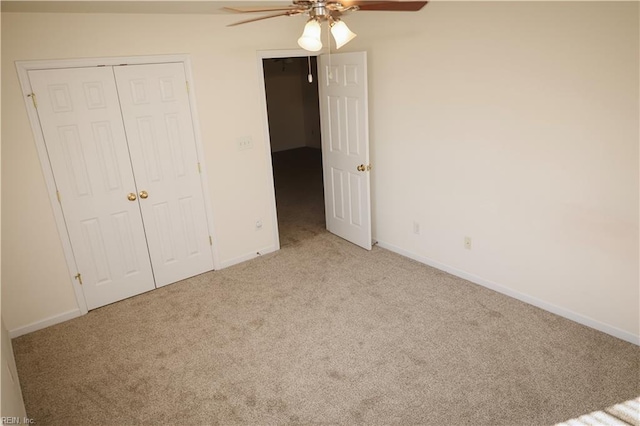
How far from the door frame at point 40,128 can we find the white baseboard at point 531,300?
2.22 meters

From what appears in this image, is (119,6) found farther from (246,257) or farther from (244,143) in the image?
(246,257)

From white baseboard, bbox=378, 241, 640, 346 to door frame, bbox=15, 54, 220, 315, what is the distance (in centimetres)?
222

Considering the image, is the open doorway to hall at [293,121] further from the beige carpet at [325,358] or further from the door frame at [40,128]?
the beige carpet at [325,358]

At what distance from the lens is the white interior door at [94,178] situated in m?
3.28

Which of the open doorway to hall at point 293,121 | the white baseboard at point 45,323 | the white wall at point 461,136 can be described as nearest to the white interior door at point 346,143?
the white wall at point 461,136

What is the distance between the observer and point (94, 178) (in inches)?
139

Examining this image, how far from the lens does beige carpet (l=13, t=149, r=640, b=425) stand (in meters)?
2.56

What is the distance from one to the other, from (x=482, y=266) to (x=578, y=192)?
1.07 meters

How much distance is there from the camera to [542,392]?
8.47 ft

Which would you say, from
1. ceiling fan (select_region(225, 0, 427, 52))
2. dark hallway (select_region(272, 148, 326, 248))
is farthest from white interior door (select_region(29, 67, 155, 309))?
ceiling fan (select_region(225, 0, 427, 52))

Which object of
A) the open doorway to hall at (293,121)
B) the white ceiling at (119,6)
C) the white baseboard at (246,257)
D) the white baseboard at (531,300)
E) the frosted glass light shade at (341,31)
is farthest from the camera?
the open doorway to hall at (293,121)

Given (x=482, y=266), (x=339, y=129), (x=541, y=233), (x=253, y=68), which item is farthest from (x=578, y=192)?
(x=253, y=68)

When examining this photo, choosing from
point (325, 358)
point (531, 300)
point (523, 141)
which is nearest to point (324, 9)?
point (523, 141)

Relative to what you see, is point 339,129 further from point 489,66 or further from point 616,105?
point 616,105
